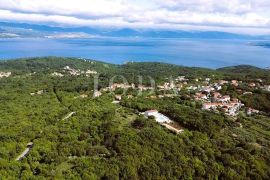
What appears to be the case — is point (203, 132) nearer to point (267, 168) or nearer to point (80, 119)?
point (267, 168)

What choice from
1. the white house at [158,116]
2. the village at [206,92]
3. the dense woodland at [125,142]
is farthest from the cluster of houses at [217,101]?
the white house at [158,116]

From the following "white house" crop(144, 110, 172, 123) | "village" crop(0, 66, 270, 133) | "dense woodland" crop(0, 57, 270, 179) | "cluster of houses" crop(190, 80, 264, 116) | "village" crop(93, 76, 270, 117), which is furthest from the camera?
"village" crop(93, 76, 270, 117)

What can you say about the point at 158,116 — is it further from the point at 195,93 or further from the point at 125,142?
the point at 195,93

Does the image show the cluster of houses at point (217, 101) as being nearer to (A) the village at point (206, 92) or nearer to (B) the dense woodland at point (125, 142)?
(A) the village at point (206, 92)

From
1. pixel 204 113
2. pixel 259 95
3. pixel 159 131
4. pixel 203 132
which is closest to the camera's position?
pixel 159 131

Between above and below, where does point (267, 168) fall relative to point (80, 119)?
below

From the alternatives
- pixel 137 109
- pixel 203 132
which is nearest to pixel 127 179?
pixel 203 132

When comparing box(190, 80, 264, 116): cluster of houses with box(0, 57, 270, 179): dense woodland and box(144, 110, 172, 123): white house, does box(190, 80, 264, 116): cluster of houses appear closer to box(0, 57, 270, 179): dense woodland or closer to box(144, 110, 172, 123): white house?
box(0, 57, 270, 179): dense woodland

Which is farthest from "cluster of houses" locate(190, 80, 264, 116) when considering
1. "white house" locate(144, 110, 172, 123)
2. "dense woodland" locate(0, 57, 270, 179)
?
"white house" locate(144, 110, 172, 123)
